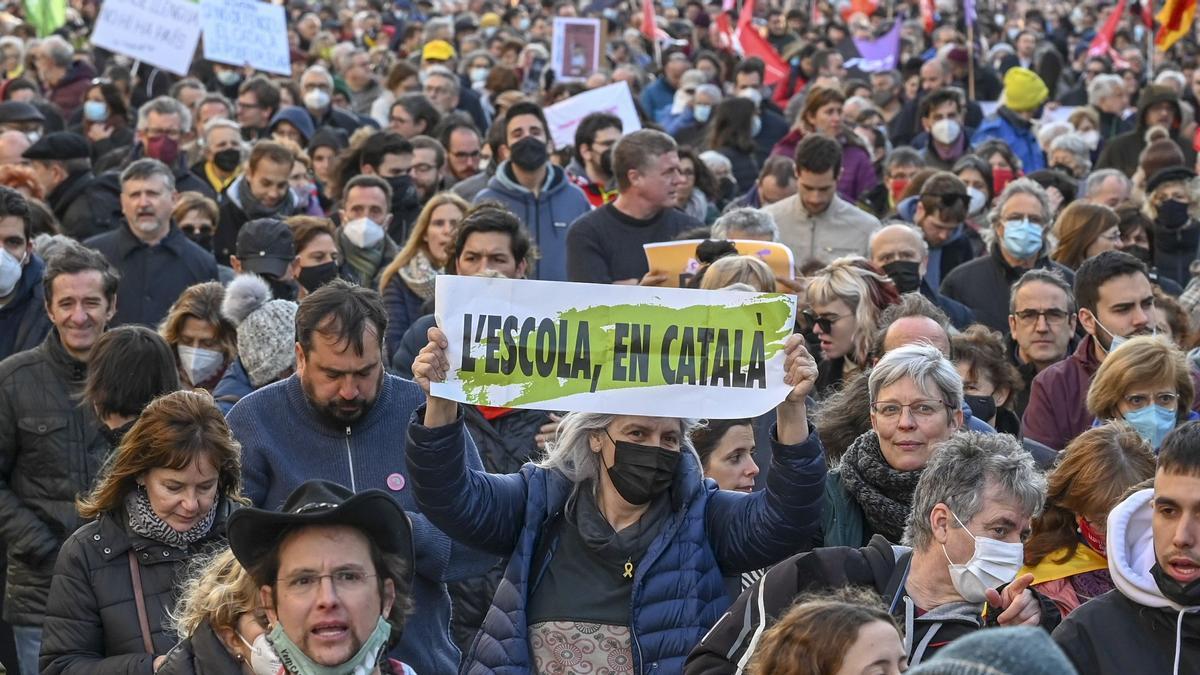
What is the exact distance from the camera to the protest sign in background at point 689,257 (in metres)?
8.18

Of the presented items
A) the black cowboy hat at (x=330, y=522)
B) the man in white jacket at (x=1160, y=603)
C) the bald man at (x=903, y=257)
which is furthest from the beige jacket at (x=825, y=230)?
the black cowboy hat at (x=330, y=522)

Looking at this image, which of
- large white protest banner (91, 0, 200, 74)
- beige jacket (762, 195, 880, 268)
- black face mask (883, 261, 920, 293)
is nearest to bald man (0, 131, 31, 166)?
large white protest banner (91, 0, 200, 74)

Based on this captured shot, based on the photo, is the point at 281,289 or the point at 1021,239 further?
the point at 1021,239

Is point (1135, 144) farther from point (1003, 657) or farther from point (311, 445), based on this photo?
point (1003, 657)

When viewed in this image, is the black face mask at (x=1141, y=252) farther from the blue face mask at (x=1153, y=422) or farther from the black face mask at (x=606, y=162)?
the blue face mask at (x=1153, y=422)

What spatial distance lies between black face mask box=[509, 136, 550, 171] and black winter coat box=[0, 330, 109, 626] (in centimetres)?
407

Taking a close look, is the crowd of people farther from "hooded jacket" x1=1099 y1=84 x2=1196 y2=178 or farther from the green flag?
the green flag

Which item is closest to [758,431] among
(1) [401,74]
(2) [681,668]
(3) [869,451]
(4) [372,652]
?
(3) [869,451]

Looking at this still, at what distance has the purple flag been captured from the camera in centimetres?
2091

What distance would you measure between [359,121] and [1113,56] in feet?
37.9

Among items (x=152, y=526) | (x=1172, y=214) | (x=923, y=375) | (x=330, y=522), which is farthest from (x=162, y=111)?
(x=330, y=522)

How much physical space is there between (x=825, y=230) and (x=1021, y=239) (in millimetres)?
1176

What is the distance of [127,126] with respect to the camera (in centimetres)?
1577

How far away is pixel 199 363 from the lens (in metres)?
7.60
